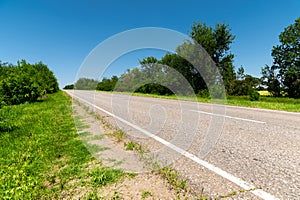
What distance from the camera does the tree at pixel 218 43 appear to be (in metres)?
32.4

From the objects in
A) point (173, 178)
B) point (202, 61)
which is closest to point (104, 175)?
point (173, 178)

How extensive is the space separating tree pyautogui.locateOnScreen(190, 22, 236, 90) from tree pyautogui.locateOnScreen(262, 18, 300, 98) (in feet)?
22.7

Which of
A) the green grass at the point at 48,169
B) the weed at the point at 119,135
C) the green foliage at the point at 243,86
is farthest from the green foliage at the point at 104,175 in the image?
the green foliage at the point at 243,86

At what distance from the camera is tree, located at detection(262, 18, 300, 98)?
2839 centimetres

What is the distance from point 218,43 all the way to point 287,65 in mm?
12472

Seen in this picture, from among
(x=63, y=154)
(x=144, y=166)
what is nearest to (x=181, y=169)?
(x=144, y=166)

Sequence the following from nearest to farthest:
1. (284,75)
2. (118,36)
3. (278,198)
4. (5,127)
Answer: (278,198)
(118,36)
(5,127)
(284,75)

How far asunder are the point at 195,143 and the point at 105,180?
213cm

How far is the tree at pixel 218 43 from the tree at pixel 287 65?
6.91 metres

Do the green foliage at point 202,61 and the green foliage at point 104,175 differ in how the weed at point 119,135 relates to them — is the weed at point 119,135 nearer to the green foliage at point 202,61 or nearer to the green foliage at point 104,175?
the green foliage at point 104,175

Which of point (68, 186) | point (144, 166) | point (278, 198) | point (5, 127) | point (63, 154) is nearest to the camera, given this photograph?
point (278, 198)

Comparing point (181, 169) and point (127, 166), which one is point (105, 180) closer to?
point (127, 166)

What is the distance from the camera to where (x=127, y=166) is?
2822mm

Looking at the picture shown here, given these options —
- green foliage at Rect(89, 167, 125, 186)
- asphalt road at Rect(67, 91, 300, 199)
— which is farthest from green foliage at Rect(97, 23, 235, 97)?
green foliage at Rect(89, 167, 125, 186)
